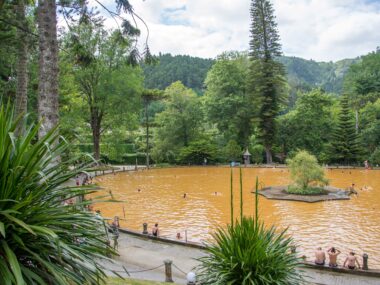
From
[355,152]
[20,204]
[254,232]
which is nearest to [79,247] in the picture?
[20,204]

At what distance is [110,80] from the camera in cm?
3678

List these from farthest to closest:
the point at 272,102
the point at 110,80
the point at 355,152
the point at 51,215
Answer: the point at 272,102 → the point at 355,152 → the point at 110,80 → the point at 51,215

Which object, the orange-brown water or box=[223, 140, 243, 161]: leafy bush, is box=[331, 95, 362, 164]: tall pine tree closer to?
the orange-brown water

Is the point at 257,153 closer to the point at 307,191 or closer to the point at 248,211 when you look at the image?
the point at 307,191

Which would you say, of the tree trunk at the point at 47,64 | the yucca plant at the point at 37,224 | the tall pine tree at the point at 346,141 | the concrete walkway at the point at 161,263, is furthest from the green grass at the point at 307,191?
the yucca plant at the point at 37,224

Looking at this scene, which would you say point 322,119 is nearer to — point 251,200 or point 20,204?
point 251,200

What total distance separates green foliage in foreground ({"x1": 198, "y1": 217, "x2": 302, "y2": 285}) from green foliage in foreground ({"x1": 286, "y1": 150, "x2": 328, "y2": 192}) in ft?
64.7

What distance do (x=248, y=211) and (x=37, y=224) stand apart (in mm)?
18254

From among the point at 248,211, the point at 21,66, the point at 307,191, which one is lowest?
the point at 248,211

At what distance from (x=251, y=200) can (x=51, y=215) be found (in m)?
21.3

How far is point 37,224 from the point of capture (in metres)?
3.68

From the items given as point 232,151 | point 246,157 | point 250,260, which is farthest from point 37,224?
point 246,157

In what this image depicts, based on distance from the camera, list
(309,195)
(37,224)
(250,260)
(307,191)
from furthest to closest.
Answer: (307,191) → (309,195) → (250,260) → (37,224)

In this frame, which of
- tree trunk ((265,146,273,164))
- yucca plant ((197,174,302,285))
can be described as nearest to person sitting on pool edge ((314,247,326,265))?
yucca plant ((197,174,302,285))
